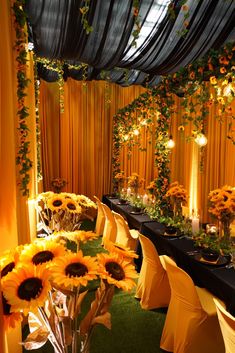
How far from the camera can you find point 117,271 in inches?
30.6

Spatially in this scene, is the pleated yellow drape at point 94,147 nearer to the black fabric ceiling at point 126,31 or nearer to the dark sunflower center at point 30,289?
the black fabric ceiling at point 126,31

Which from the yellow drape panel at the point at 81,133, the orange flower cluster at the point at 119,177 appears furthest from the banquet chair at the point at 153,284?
the yellow drape panel at the point at 81,133

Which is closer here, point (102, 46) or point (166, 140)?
point (102, 46)

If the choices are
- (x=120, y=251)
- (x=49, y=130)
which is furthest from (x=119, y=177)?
(x=120, y=251)

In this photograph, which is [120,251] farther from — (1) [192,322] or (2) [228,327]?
(1) [192,322]

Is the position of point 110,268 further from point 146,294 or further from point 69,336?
point 146,294

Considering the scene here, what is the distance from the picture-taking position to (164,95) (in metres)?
Result: 3.66

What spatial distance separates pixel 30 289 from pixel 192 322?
1683 mm

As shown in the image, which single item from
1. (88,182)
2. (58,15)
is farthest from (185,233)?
(88,182)

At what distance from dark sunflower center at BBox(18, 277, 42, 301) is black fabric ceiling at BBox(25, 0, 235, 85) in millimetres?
2304

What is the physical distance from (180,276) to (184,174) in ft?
14.8

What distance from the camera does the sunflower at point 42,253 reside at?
30.0 inches

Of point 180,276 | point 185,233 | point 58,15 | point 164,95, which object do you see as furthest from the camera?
point 164,95

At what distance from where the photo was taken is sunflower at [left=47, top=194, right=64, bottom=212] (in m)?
1.63
